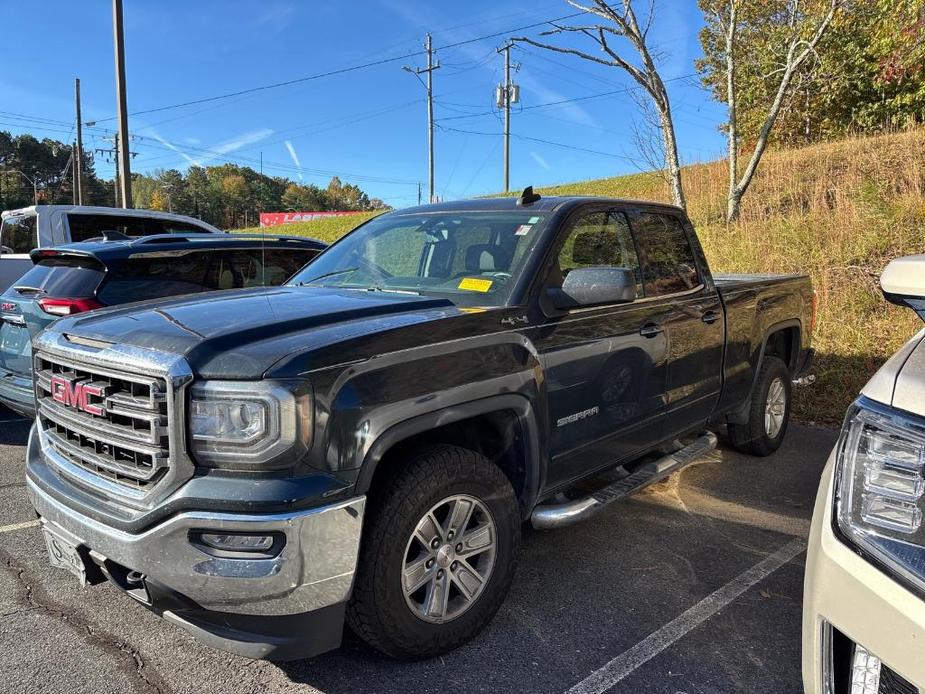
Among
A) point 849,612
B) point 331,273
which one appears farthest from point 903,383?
point 331,273

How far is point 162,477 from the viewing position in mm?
2174

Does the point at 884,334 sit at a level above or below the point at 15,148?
below

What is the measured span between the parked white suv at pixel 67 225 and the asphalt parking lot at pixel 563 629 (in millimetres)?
4836

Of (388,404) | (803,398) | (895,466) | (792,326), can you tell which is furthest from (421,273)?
(803,398)

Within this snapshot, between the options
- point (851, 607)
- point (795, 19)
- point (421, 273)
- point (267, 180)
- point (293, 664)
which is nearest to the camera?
point (851, 607)

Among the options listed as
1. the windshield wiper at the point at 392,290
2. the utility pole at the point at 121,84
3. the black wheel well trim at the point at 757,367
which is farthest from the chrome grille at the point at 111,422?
the utility pole at the point at 121,84

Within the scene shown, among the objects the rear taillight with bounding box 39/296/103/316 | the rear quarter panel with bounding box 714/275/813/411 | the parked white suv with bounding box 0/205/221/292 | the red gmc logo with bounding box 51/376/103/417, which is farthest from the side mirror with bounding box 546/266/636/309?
the parked white suv with bounding box 0/205/221/292

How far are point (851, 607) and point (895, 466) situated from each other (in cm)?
35

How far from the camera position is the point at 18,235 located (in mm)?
8797

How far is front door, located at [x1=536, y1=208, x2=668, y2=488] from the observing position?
3055 mm

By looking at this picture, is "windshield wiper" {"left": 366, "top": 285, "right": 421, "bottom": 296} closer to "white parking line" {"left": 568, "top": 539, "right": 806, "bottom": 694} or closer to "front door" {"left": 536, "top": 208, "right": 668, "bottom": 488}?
"front door" {"left": 536, "top": 208, "right": 668, "bottom": 488}

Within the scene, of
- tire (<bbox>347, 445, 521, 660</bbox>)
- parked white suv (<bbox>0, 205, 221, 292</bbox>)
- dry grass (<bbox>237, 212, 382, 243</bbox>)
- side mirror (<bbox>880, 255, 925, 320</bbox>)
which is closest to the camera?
side mirror (<bbox>880, 255, 925, 320</bbox>)

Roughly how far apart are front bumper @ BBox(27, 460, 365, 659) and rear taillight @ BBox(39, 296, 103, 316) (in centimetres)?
313

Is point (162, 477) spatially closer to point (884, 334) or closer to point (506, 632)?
point (506, 632)
